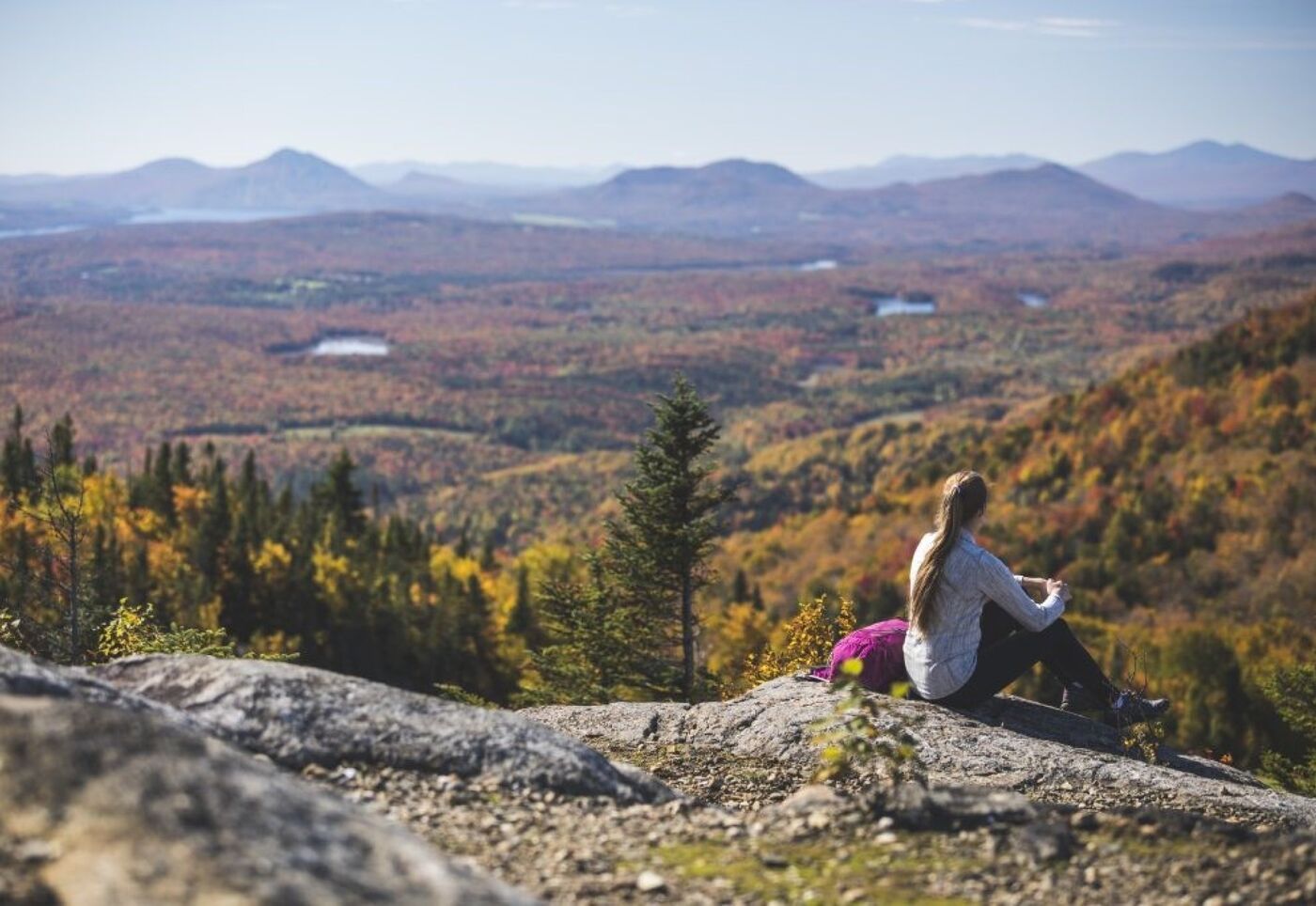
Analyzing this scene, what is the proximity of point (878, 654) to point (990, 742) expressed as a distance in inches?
47.3

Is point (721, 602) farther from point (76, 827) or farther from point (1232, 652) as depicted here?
point (76, 827)

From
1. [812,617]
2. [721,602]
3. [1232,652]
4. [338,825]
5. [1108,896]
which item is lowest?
[721,602]

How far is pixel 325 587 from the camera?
6519cm

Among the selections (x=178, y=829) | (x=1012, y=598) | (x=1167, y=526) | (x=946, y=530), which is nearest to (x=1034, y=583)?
(x=1012, y=598)

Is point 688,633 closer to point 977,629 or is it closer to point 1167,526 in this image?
point 977,629

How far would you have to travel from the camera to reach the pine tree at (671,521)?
23.3 m

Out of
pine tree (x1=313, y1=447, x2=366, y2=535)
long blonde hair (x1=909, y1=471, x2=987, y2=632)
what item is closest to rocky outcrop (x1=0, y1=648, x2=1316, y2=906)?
long blonde hair (x1=909, y1=471, x2=987, y2=632)

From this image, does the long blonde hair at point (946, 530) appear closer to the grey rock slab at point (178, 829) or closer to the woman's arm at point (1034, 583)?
the woman's arm at point (1034, 583)

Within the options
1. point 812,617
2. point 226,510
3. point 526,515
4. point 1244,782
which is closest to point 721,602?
point 226,510

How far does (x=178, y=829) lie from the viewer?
428 centimetres

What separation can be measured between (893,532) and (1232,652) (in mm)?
43547

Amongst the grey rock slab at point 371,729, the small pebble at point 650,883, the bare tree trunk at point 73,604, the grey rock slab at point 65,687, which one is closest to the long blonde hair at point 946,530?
the grey rock slab at point 371,729

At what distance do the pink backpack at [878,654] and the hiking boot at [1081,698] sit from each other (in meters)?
1.47

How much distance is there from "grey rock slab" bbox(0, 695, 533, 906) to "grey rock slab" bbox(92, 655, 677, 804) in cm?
262
